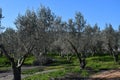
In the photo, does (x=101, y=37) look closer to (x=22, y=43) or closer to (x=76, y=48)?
(x=76, y=48)

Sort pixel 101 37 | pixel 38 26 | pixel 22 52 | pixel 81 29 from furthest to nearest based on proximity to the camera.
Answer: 1. pixel 101 37
2. pixel 81 29
3. pixel 22 52
4. pixel 38 26

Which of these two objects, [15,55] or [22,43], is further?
[15,55]

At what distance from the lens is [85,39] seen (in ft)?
188

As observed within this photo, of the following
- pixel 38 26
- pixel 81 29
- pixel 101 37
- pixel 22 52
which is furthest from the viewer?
pixel 101 37

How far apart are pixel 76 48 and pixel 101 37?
2787 cm

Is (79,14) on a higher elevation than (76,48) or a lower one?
higher

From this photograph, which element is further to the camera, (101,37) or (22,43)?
(101,37)

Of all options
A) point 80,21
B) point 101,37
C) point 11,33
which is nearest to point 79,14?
point 80,21

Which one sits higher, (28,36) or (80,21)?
(80,21)

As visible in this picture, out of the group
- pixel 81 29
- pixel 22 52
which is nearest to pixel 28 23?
pixel 22 52

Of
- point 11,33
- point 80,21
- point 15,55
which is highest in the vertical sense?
point 80,21

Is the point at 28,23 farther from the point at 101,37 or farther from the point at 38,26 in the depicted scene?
the point at 101,37

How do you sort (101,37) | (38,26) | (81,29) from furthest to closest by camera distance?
(101,37) → (81,29) → (38,26)

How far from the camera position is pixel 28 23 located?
110ft
